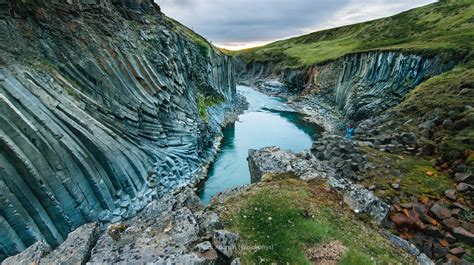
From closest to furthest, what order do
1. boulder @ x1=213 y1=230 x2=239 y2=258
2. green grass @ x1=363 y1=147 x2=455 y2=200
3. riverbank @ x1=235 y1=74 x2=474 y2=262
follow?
boulder @ x1=213 y1=230 x2=239 y2=258, riverbank @ x1=235 y1=74 x2=474 y2=262, green grass @ x1=363 y1=147 x2=455 y2=200

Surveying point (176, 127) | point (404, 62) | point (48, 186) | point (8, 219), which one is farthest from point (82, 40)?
point (404, 62)

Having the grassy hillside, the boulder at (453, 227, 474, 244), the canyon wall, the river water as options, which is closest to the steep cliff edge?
the boulder at (453, 227, 474, 244)

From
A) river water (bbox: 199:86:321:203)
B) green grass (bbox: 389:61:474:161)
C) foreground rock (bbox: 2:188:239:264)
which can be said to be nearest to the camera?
foreground rock (bbox: 2:188:239:264)

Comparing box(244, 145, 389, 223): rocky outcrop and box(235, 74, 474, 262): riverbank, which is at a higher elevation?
box(244, 145, 389, 223): rocky outcrop

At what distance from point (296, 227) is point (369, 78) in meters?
48.1

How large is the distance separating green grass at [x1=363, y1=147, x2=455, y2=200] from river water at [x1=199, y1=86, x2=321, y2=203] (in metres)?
11.9

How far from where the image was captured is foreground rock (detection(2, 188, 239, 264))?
37.0ft

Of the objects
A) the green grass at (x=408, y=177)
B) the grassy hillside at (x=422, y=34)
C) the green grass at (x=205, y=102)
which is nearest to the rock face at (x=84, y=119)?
the green grass at (x=205, y=102)

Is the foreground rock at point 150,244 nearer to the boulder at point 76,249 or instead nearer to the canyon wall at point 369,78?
the boulder at point 76,249

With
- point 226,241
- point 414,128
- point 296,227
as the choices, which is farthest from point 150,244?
point 414,128

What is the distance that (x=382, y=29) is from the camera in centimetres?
8569

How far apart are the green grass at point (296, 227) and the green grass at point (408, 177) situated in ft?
22.1

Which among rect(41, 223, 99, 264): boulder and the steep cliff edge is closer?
rect(41, 223, 99, 264): boulder

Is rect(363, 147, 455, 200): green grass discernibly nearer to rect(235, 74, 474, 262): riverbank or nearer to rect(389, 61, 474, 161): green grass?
rect(235, 74, 474, 262): riverbank
